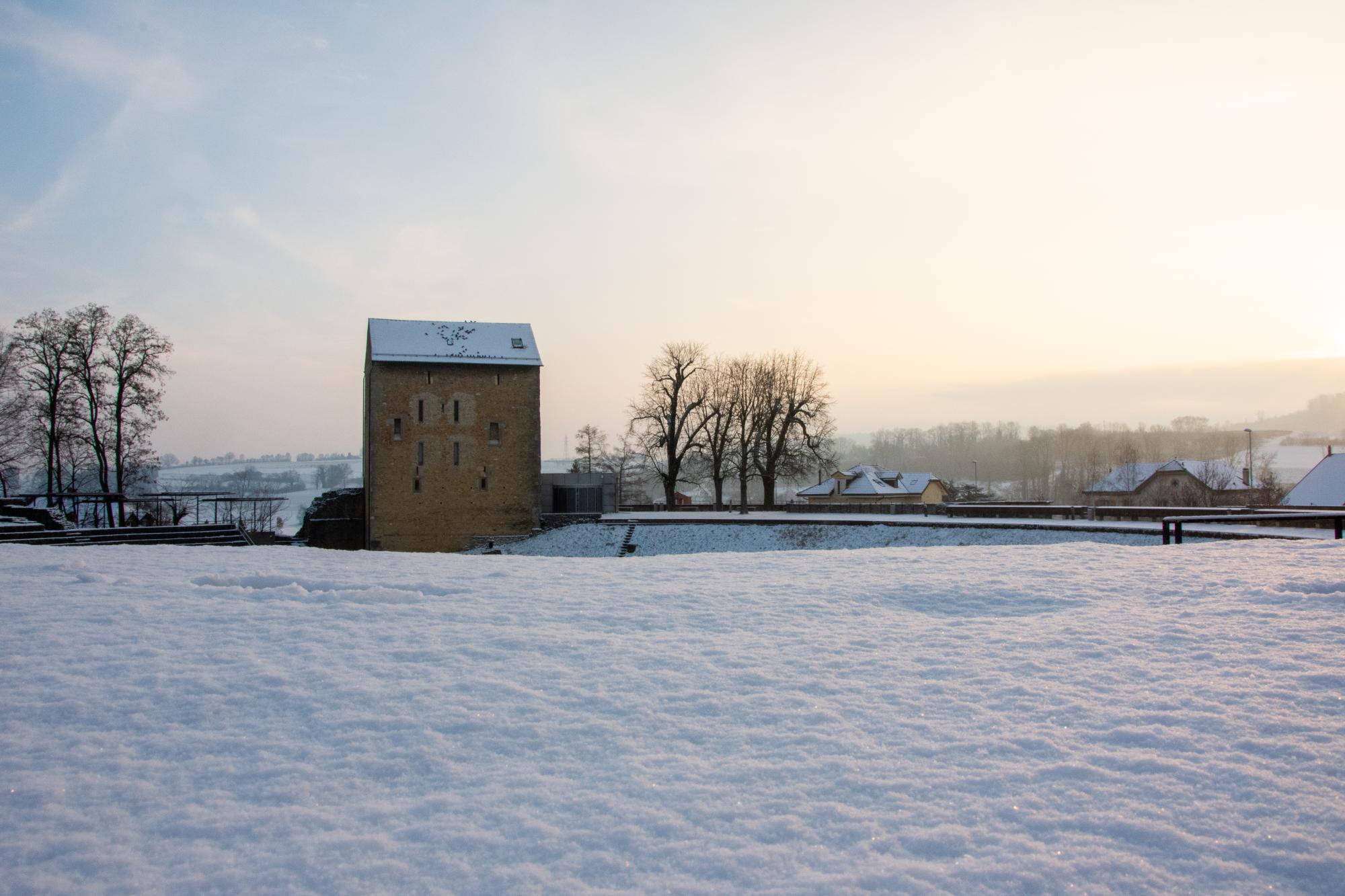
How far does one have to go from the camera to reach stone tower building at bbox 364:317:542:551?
40656 mm

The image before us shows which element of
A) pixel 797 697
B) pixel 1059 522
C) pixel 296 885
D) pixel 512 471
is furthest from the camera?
pixel 512 471

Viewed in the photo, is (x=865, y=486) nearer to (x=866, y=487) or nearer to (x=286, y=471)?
(x=866, y=487)

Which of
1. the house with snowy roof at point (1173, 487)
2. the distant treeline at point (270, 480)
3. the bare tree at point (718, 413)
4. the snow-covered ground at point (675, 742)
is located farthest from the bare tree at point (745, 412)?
the distant treeline at point (270, 480)

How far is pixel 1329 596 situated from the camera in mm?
7215

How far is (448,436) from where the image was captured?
1629 inches

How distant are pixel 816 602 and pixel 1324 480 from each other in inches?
1583

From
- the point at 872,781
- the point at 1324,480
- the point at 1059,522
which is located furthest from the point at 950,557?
the point at 1324,480

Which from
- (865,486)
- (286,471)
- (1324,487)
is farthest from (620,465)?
(286,471)

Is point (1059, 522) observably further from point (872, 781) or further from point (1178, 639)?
point (872, 781)

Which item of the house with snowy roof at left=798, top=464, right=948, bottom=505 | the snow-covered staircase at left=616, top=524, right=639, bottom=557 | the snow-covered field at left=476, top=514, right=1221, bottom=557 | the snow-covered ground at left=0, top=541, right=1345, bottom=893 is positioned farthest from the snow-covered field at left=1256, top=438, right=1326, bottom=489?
the snow-covered ground at left=0, top=541, right=1345, bottom=893

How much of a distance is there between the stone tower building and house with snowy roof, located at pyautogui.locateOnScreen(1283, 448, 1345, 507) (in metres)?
34.1

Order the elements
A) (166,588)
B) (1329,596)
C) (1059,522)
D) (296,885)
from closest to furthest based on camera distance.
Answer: (296,885) → (1329,596) → (166,588) → (1059,522)

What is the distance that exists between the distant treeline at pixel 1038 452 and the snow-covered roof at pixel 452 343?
37572 millimetres

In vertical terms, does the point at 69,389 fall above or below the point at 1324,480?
above
